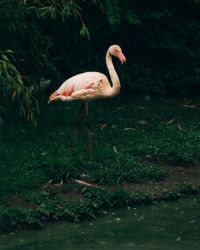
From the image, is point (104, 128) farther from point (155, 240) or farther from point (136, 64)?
point (155, 240)

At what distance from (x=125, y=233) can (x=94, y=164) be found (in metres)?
1.74

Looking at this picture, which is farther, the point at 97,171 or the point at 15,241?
the point at 97,171

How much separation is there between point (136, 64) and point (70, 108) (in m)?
1.79

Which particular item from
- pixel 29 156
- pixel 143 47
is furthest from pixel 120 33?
pixel 29 156

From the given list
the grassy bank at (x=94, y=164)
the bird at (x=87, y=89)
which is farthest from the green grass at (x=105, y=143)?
the bird at (x=87, y=89)

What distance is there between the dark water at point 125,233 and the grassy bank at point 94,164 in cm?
19

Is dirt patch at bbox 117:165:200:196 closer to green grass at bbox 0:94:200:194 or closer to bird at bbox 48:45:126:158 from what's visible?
green grass at bbox 0:94:200:194

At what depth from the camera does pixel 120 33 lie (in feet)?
37.4

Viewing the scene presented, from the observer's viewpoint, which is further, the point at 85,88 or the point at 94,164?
the point at 85,88

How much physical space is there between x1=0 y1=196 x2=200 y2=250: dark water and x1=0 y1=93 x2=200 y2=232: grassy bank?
0.19m

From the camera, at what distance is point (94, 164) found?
Result: 7246mm

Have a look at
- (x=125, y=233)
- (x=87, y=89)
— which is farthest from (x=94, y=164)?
(x=125, y=233)

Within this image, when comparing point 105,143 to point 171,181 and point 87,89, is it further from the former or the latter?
point 171,181

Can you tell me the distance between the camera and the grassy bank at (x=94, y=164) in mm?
6215
